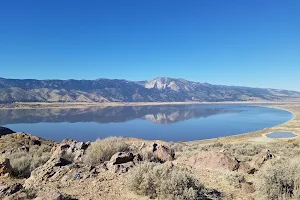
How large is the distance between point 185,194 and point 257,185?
7.34ft

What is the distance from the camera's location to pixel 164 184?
7.03 meters

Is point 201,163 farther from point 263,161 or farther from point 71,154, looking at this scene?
point 71,154

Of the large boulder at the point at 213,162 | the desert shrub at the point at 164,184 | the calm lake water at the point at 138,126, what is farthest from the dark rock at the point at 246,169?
the calm lake water at the point at 138,126

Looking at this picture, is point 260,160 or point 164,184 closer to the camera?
point 164,184

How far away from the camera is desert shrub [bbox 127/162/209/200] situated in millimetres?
6801

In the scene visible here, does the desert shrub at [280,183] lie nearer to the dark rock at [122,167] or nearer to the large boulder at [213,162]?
the large boulder at [213,162]

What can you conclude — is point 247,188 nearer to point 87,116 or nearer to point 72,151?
point 72,151

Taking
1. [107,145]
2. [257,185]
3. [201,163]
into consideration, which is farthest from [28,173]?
[257,185]

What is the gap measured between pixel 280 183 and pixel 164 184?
9.66 ft

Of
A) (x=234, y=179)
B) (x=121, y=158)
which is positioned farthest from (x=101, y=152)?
(x=234, y=179)

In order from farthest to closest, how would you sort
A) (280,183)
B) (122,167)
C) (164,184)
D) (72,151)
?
(72,151)
(122,167)
(280,183)
(164,184)

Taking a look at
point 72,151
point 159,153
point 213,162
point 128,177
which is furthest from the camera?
point 72,151

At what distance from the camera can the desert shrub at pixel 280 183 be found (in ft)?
23.0

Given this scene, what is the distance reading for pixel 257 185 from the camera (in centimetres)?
762
